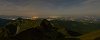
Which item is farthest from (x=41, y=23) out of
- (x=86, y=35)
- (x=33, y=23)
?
(x=86, y=35)

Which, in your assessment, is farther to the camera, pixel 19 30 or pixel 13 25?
pixel 13 25

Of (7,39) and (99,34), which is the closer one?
(7,39)

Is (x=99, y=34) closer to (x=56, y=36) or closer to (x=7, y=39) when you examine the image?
(x=56, y=36)

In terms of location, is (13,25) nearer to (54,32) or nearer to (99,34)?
(54,32)

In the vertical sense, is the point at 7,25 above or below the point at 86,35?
above

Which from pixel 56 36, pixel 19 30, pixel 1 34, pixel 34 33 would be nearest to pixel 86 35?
pixel 56 36

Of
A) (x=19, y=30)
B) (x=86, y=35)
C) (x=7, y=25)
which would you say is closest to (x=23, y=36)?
(x=19, y=30)

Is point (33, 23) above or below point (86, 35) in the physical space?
above
